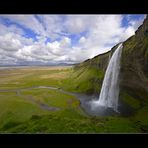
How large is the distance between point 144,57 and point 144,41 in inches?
130

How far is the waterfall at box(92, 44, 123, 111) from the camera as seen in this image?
80.3 ft

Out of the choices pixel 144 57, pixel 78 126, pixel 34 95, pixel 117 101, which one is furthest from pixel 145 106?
pixel 34 95

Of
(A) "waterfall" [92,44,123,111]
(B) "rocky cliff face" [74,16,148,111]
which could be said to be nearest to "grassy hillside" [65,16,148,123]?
(B) "rocky cliff face" [74,16,148,111]

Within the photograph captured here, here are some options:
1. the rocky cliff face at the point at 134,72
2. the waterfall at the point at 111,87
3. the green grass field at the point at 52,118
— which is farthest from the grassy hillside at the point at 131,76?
the green grass field at the point at 52,118

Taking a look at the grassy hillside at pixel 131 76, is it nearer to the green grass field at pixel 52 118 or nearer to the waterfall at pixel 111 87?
the waterfall at pixel 111 87

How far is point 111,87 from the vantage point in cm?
2688

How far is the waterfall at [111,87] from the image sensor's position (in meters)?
24.5
